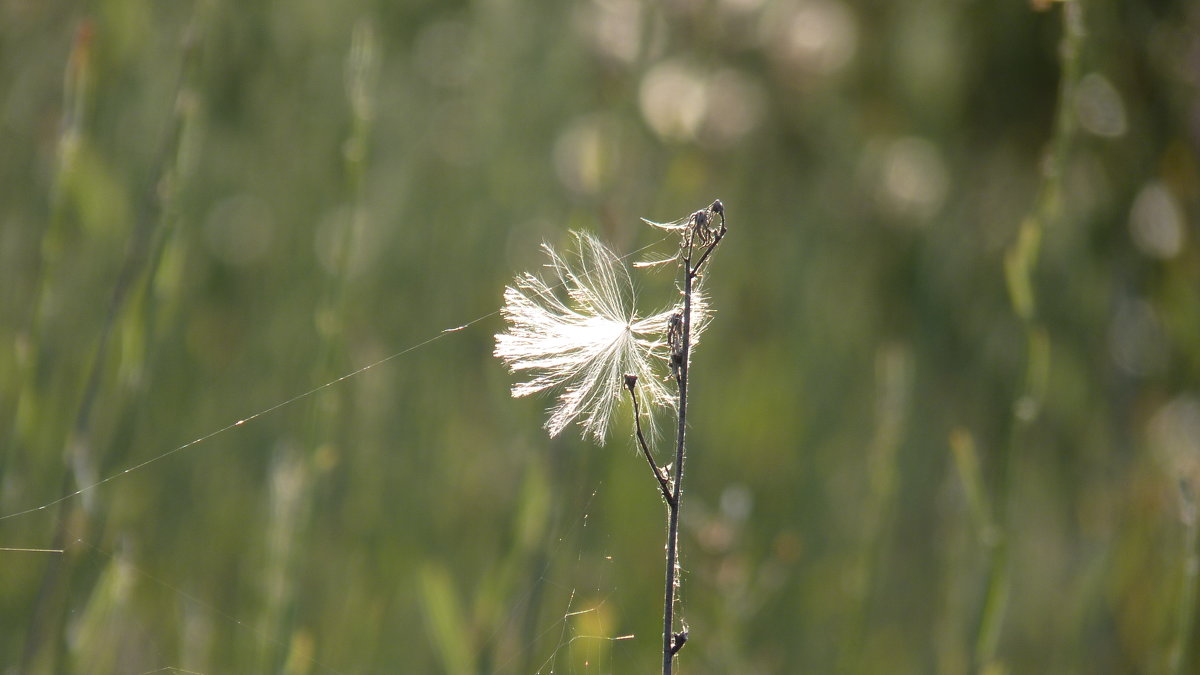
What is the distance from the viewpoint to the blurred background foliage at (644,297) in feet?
3.28

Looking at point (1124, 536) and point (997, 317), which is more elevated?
point (997, 317)

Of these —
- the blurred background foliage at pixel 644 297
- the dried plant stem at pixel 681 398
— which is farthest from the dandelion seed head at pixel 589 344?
the blurred background foliage at pixel 644 297

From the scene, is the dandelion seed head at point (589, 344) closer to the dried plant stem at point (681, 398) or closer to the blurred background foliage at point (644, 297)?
the dried plant stem at point (681, 398)

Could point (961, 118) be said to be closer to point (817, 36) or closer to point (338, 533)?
point (817, 36)

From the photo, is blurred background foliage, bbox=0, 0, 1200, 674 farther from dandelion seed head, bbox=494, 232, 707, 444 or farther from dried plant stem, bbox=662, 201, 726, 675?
dried plant stem, bbox=662, 201, 726, 675

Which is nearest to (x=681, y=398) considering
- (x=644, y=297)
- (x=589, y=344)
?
(x=589, y=344)

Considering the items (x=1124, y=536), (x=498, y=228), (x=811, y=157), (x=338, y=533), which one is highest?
(x=811, y=157)

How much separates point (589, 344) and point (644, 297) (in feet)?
2.36

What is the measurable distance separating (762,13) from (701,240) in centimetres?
178

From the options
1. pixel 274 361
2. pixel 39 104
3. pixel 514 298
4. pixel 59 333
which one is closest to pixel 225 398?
pixel 274 361

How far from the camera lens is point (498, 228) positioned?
1727 mm

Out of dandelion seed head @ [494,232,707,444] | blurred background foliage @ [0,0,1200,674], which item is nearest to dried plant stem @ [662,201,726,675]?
dandelion seed head @ [494,232,707,444]

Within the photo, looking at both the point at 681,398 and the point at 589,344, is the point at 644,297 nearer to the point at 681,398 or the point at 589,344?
the point at 589,344

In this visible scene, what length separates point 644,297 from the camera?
135 centimetres
